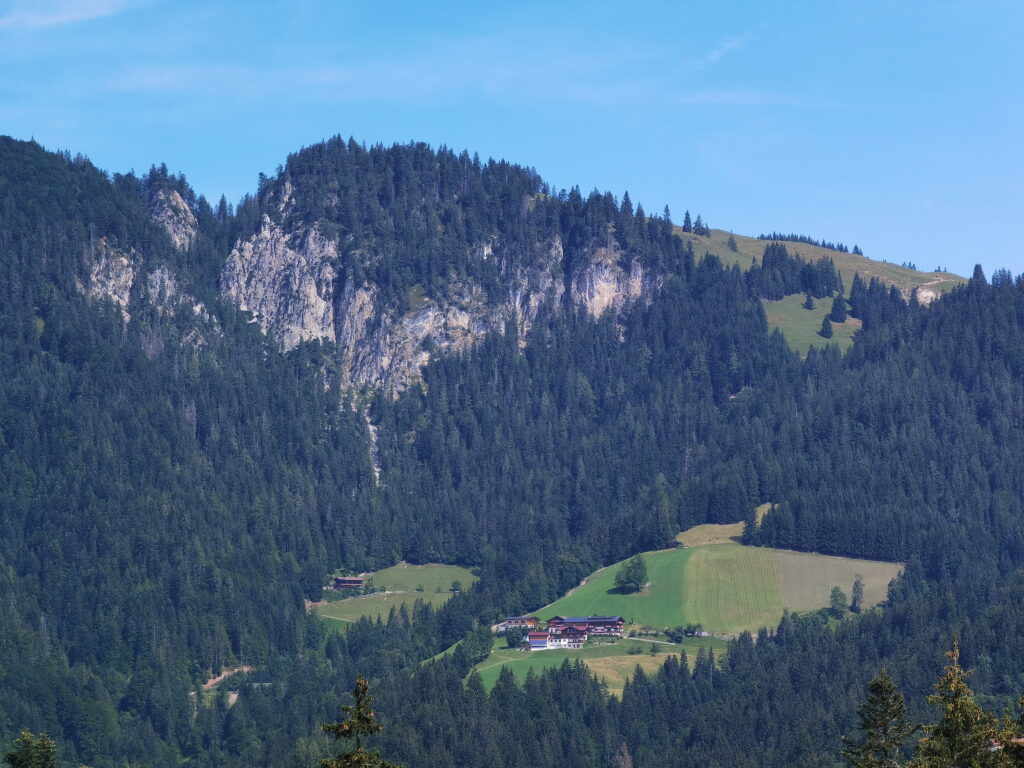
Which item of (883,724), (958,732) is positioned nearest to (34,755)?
(883,724)

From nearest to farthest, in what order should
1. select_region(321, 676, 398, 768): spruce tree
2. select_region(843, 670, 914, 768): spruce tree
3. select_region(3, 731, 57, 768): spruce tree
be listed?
1. select_region(321, 676, 398, 768): spruce tree
2. select_region(3, 731, 57, 768): spruce tree
3. select_region(843, 670, 914, 768): spruce tree

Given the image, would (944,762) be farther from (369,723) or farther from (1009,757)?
(369,723)

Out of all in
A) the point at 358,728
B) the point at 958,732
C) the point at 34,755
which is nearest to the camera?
the point at 358,728

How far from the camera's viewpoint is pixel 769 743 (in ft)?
637

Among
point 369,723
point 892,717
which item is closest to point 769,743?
point 892,717

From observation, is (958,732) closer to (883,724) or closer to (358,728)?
(883,724)

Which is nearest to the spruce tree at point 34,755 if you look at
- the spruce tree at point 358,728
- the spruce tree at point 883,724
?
the spruce tree at point 358,728

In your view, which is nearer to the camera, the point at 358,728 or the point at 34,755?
the point at 358,728

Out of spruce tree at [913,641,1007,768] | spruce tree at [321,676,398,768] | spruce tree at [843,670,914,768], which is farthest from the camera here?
Result: spruce tree at [843,670,914,768]

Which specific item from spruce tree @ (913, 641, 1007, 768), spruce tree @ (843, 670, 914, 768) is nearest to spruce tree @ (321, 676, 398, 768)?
spruce tree @ (913, 641, 1007, 768)

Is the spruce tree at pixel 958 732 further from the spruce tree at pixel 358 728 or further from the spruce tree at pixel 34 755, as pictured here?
the spruce tree at pixel 34 755

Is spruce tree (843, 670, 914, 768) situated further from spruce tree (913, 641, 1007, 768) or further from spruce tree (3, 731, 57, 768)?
spruce tree (3, 731, 57, 768)

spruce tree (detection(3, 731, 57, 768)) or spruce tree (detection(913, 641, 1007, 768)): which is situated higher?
spruce tree (detection(913, 641, 1007, 768))

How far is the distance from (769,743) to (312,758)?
158 feet
